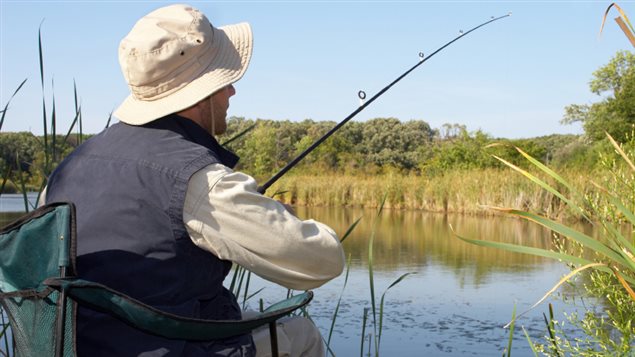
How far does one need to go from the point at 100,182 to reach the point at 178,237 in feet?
0.55

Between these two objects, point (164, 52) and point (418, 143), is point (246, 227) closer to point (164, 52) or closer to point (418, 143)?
point (164, 52)

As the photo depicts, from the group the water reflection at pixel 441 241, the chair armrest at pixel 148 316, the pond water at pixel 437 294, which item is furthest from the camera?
the water reflection at pixel 441 241

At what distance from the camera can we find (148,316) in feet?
3.91

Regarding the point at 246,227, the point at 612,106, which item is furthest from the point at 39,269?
the point at 612,106

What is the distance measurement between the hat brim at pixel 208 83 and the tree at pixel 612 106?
2335 centimetres

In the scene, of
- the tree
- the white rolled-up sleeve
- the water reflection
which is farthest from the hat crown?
the tree

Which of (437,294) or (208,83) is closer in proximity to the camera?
(208,83)

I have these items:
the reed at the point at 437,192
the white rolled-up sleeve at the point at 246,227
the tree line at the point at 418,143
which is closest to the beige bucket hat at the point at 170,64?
the white rolled-up sleeve at the point at 246,227

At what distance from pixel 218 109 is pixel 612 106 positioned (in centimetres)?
2652

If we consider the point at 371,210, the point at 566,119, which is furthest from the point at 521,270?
the point at 566,119

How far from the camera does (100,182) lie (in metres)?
1.33

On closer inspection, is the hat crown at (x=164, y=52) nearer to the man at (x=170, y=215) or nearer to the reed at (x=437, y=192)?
the man at (x=170, y=215)

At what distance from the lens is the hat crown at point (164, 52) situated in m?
1.44

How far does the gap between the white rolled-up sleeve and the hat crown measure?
0.24 m
